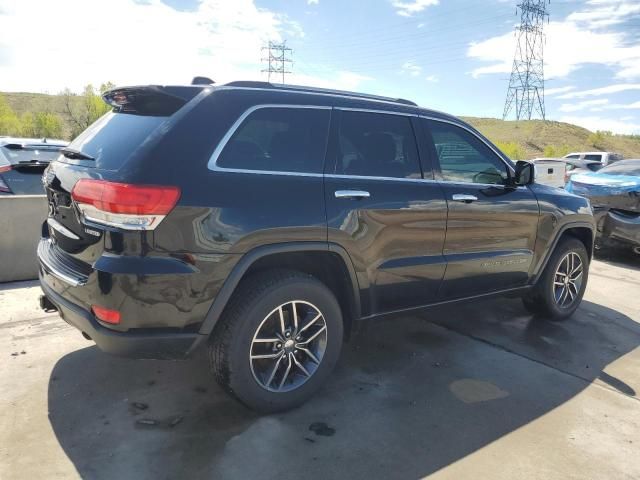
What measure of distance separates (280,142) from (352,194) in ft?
1.82

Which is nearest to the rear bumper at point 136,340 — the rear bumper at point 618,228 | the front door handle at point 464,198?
the front door handle at point 464,198

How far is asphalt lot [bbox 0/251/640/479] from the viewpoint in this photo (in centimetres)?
262

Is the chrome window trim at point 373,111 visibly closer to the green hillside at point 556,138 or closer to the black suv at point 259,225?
the black suv at point 259,225

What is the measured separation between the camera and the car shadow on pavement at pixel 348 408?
103 inches

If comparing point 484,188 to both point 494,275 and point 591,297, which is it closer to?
point 494,275

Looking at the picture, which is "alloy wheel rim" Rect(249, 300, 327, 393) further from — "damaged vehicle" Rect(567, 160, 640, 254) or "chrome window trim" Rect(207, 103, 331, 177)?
"damaged vehicle" Rect(567, 160, 640, 254)

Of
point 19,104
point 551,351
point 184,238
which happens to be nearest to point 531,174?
point 551,351

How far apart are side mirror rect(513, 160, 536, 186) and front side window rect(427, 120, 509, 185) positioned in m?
0.09

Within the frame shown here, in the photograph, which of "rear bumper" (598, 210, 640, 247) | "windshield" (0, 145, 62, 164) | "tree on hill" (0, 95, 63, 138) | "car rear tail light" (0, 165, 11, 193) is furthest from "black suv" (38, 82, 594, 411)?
"tree on hill" (0, 95, 63, 138)

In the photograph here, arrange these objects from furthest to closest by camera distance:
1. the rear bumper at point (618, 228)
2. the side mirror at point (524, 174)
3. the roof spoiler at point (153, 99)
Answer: the rear bumper at point (618, 228), the side mirror at point (524, 174), the roof spoiler at point (153, 99)

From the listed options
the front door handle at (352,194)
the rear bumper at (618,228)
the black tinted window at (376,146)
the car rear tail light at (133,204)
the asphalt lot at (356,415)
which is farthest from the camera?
the rear bumper at (618,228)

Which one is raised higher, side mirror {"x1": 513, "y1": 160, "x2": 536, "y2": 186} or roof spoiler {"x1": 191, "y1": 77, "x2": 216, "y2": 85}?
roof spoiler {"x1": 191, "y1": 77, "x2": 216, "y2": 85}

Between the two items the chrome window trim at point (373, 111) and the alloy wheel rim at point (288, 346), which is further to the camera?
the chrome window trim at point (373, 111)

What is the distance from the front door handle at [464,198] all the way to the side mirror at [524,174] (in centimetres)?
61
